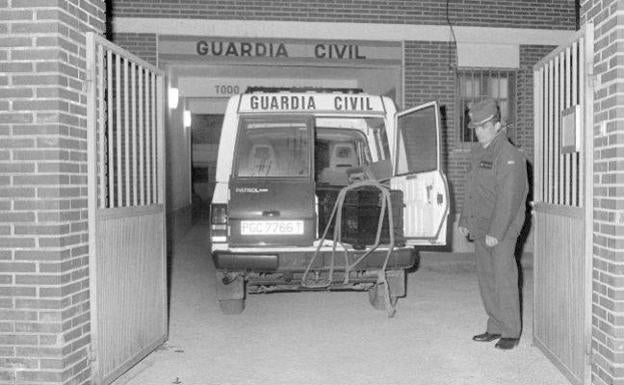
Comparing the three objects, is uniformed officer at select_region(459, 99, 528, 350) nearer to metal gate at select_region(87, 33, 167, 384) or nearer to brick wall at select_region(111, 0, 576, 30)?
metal gate at select_region(87, 33, 167, 384)

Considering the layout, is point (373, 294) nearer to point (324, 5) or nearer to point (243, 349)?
point (243, 349)

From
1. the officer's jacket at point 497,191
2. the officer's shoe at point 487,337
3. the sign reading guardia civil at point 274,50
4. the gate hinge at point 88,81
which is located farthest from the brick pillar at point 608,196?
the sign reading guardia civil at point 274,50

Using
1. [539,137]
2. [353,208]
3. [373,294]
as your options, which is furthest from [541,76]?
[373,294]

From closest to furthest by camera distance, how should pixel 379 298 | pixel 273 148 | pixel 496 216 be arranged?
pixel 496 216 < pixel 273 148 < pixel 379 298

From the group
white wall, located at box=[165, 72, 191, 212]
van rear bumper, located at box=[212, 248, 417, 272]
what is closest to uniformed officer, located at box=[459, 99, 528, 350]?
van rear bumper, located at box=[212, 248, 417, 272]

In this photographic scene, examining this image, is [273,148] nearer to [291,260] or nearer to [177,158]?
[291,260]

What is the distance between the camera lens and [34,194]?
167 inches

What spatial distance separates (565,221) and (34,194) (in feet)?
12.1

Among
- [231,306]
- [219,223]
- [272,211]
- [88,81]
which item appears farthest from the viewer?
[231,306]

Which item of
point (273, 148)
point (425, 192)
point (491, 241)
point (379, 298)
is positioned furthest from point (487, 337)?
point (273, 148)

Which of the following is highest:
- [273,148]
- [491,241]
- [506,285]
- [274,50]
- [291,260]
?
[274,50]

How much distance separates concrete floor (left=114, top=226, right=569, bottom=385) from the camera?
5.18 metres

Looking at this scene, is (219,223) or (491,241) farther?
(219,223)

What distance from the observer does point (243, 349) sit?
599cm
